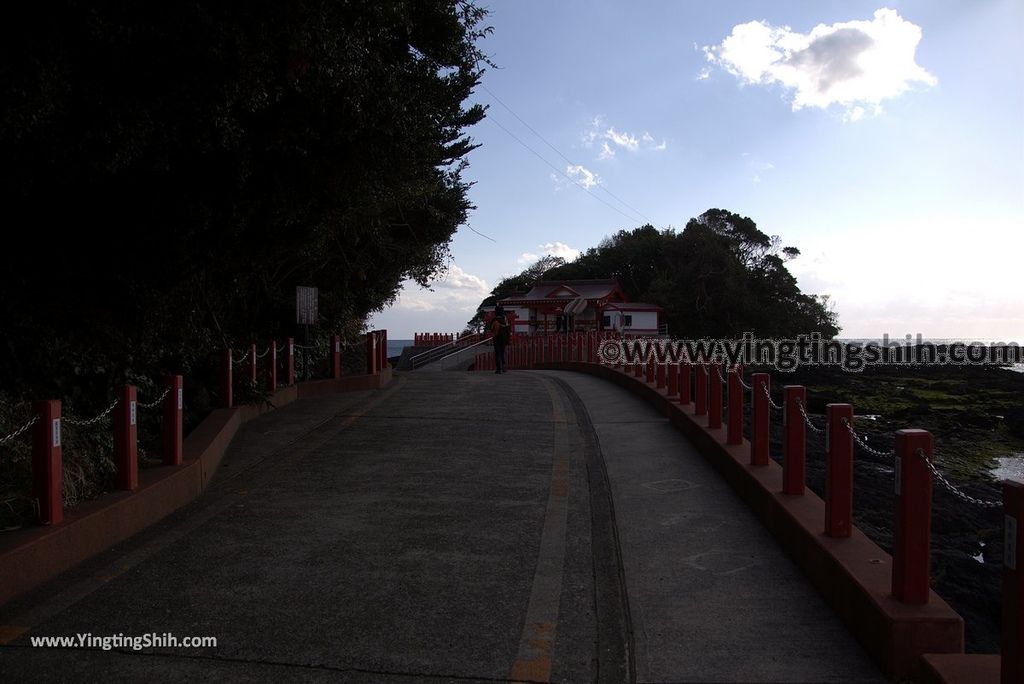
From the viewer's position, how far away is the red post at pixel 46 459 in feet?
16.8

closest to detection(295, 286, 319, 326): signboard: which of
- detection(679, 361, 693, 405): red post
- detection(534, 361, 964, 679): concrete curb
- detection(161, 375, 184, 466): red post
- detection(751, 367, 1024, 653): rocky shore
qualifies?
detection(679, 361, 693, 405): red post

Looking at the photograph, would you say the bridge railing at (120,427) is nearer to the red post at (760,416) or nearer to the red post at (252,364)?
the red post at (252,364)

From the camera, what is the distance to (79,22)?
5.59 m

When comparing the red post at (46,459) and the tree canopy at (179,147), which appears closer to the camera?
the red post at (46,459)

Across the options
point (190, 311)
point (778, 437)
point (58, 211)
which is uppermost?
point (58, 211)

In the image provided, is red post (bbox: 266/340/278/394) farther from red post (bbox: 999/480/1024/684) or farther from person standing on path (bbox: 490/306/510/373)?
red post (bbox: 999/480/1024/684)

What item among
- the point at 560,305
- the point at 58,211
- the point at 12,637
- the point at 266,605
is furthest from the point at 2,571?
the point at 560,305

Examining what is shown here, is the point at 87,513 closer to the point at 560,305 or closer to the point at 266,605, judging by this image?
the point at 266,605

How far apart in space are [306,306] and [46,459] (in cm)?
939

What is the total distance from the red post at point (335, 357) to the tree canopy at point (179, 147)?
3326mm

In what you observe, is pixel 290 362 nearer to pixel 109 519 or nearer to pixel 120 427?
pixel 120 427

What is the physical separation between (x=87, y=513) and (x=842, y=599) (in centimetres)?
488

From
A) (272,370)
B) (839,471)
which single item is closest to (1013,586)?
(839,471)

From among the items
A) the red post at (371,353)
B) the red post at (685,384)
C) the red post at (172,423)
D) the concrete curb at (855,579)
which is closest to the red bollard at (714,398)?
the red post at (685,384)
